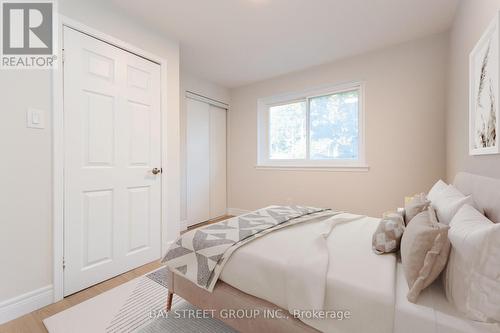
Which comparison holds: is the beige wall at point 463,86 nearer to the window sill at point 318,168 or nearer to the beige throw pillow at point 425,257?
the beige throw pillow at point 425,257

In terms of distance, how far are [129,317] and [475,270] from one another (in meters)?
1.81

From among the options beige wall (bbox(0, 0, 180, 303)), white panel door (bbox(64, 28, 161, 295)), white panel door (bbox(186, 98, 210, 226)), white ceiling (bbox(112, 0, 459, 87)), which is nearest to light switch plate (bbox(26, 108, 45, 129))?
beige wall (bbox(0, 0, 180, 303))

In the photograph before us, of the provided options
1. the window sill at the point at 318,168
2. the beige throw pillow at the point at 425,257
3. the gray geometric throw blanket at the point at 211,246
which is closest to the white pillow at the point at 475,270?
the beige throw pillow at the point at 425,257

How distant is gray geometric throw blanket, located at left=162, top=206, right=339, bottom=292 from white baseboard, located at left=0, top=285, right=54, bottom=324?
97cm

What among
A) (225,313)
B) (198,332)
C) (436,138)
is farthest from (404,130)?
(198,332)

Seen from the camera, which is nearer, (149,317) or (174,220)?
(149,317)

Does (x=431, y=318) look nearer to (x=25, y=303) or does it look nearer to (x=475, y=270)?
(x=475, y=270)

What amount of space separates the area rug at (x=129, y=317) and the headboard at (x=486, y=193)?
58.3 inches

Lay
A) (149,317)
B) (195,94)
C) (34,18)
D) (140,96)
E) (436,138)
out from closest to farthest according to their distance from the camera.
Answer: (149,317)
(34,18)
(140,96)
(436,138)
(195,94)

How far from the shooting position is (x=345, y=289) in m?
0.89

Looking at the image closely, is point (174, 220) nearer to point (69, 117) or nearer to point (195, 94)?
point (69, 117)

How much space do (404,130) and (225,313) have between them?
2727mm

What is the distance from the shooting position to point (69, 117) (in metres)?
1.72

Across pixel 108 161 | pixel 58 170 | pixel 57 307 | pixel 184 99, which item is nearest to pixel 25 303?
pixel 57 307
